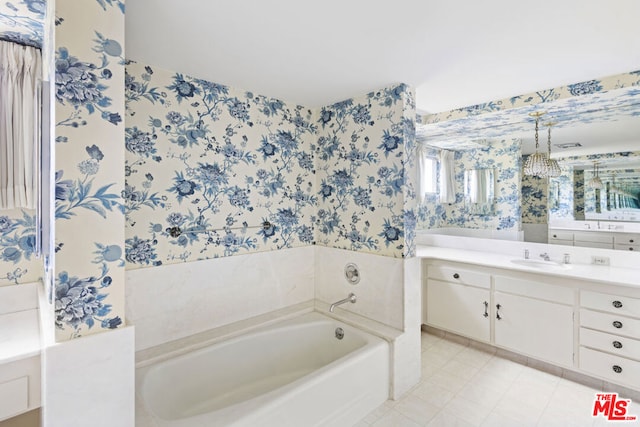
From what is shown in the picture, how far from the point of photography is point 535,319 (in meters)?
2.42

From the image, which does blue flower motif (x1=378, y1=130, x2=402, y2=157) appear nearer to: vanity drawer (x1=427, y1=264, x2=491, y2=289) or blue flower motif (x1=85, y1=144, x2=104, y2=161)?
vanity drawer (x1=427, y1=264, x2=491, y2=289)

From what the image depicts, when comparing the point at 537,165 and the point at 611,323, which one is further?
the point at 537,165

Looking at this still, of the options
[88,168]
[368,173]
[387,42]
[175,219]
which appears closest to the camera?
[88,168]

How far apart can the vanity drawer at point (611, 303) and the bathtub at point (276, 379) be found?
4.93ft

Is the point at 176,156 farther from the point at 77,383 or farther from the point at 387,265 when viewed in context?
the point at 387,265

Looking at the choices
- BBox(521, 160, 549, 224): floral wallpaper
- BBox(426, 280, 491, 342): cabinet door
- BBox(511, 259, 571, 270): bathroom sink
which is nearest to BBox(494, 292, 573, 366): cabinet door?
BBox(426, 280, 491, 342): cabinet door

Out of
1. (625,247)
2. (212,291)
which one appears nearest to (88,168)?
(212,291)

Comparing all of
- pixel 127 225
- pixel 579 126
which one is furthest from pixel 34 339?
pixel 579 126

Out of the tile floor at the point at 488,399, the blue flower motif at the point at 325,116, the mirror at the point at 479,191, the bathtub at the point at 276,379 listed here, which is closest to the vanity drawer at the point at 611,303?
the tile floor at the point at 488,399

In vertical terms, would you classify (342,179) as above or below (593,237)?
above

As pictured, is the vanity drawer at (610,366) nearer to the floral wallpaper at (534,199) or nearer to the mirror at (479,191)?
the floral wallpaper at (534,199)

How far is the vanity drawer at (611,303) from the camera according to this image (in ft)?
6.63

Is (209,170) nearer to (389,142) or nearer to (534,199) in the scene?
(389,142)

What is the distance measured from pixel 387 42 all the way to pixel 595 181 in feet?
7.61
